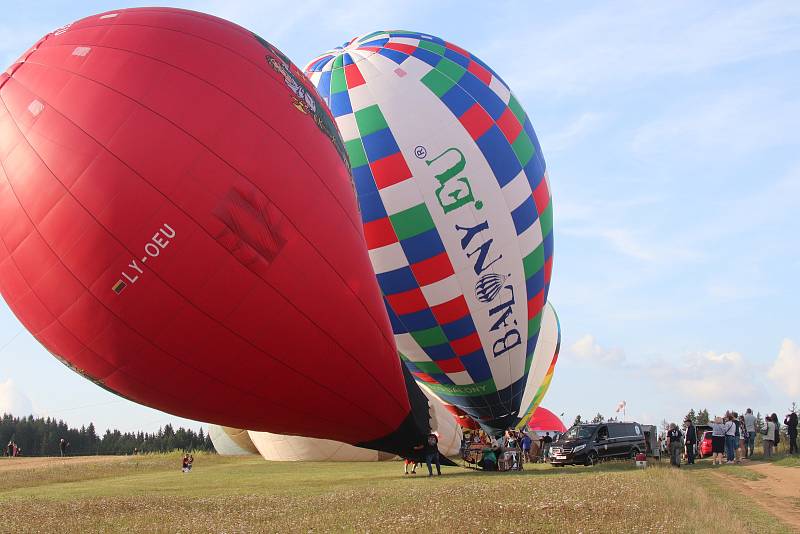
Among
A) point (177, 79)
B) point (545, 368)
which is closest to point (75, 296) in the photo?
point (177, 79)

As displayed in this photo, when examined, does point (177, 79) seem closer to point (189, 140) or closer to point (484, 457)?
point (189, 140)

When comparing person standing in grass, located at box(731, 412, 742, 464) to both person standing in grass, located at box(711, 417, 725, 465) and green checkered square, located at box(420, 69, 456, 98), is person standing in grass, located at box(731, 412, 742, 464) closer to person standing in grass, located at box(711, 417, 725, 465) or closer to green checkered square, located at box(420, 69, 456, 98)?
person standing in grass, located at box(711, 417, 725, 465)

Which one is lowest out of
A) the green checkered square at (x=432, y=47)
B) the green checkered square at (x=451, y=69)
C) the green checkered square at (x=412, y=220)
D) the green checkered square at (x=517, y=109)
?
the green checkered square at (x=412, y=220)

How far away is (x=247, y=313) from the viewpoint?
12352mm

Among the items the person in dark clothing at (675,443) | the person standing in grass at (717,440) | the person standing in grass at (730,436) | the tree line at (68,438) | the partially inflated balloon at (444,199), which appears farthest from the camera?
the tree line at (68,438)

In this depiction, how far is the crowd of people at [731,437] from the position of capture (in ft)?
64.1

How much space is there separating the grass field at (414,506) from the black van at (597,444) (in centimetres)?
501

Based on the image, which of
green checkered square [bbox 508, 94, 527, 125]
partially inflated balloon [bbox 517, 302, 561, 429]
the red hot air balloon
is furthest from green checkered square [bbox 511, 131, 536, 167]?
partially inflated balloon [bbox 517, 302, 561, 429]

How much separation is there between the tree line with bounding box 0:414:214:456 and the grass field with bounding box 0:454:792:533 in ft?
288

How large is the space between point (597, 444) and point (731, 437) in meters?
3.86

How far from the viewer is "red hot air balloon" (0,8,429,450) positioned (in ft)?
39.1

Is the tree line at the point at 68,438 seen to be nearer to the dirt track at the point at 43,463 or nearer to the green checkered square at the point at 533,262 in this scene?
the dirt track at the point at 43,463

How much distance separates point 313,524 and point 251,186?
5.29 meters

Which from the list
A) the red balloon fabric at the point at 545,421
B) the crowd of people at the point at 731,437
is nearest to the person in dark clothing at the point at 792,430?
the crowd of people at the point at 731,437
